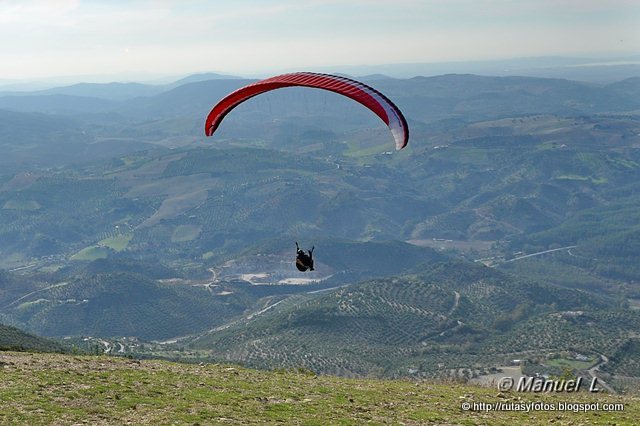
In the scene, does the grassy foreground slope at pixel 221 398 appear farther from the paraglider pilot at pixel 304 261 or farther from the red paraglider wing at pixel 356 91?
the red paraglider wing at pixel 356 91

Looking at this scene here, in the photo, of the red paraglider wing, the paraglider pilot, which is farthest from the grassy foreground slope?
the red paraglider wing

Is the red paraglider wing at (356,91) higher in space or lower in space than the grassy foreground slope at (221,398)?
higher

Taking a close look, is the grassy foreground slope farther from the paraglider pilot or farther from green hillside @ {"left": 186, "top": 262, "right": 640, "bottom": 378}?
green hillside @ {"left": 186, "top": 262, "right": 640, "bottom": 378}

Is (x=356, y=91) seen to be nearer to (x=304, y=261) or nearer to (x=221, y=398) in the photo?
(x=304, y=261)

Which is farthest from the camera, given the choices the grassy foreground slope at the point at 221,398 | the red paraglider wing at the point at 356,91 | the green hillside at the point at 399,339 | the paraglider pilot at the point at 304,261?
the green hillside at the point at 399,339

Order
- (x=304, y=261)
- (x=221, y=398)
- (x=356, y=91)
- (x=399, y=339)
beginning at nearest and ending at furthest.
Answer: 1. (x=221, y=398)
2. (x=304, y=261)
3. (x=356, y=91)
4. (x=399, y=339)

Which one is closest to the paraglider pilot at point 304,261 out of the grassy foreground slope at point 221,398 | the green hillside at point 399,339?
the grassy foreground slope at point 221,398

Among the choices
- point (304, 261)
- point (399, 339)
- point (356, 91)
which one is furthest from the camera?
point (399, 339)

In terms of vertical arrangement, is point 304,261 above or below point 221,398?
above

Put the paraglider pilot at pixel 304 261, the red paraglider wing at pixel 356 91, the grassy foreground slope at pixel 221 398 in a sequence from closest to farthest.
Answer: the grassy foreground slope at pixel 221 398
the paraglider pilot at pixel 304 261
the red paraglider wing at pixel 356 91

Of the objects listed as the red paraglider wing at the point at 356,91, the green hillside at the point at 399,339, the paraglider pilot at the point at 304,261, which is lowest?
the green hillside at the point at 399,339

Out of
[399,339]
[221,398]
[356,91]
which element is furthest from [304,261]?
[399,339]
